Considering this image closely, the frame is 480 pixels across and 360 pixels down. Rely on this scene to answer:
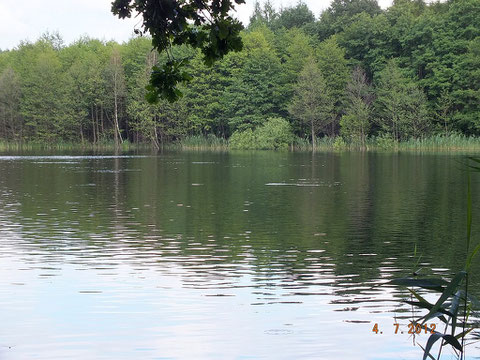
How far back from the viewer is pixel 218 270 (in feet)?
44.0

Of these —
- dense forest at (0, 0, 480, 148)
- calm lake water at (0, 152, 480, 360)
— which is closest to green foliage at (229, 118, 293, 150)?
dense forest at (0, 0, 480, 148)

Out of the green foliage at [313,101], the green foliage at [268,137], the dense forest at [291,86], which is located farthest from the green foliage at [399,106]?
the green foliage at [268,137]

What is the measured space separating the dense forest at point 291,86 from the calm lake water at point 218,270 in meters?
51.4

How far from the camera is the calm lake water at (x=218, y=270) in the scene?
8.86m

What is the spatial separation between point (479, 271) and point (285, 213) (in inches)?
421

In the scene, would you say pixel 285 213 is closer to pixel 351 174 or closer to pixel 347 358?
pixel 347 358

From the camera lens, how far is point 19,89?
108 metres

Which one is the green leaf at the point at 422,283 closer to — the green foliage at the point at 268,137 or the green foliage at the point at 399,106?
the green foliage at the point at 399,106

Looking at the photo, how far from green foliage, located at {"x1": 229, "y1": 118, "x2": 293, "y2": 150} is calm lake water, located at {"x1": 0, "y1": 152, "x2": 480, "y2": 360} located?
193 feet

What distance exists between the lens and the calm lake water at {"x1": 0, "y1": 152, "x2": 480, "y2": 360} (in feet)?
29.1
